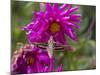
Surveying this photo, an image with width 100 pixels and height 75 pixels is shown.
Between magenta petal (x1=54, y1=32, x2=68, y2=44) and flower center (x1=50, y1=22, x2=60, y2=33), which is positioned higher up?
flower center (x1=50, y1=22, x2=60, y2=33)

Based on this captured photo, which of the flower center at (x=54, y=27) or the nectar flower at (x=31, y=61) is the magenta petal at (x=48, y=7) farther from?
the nectar flower at (x=31, y=61)

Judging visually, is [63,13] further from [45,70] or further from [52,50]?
[45,70]

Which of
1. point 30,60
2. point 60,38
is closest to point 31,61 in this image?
point 30,60

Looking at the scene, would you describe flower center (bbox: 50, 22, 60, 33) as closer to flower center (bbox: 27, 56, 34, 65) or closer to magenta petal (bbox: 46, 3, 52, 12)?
magenta petal (bbox: 46, 3, 52, 12)

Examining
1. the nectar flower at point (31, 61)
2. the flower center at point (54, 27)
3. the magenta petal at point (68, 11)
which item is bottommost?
the nectar flower at point (31, 61)

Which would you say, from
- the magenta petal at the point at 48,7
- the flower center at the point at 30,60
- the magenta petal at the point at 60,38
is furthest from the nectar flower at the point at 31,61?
the magenta petal at the point at 48,7

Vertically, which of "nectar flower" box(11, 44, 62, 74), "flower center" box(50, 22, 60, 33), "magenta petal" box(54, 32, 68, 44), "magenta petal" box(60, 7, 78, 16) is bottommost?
"nectar flower" box(11, 44, 62, 74)

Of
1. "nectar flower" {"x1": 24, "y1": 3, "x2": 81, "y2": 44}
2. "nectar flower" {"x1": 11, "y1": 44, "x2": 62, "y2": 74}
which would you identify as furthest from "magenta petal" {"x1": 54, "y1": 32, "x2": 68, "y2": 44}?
"nectar flower" {"x1": 11, "y1": 44, "x2": 62, "y2": 74}

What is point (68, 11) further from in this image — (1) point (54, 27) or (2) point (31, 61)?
(2) point (31, 61)
